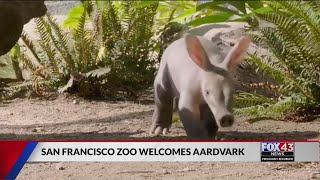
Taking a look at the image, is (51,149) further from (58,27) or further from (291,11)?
(291,11)

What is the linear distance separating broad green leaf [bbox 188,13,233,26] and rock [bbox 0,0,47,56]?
0.38 metres

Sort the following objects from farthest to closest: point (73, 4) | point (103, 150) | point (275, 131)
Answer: point (73, 4)
point (275, 131)
point (103, 150)

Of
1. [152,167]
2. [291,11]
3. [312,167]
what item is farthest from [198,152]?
[291,11]

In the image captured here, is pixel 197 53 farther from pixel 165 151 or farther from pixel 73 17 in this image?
pixel 73 17

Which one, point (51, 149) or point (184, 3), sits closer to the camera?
point (51, 149)

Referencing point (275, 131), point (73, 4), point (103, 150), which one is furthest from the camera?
point (73, 4)

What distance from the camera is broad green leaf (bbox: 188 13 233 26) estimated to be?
309 cm

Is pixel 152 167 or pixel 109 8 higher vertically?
pixel 109 8

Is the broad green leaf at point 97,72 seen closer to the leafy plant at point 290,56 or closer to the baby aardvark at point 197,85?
the baby aardvark at point 197,85

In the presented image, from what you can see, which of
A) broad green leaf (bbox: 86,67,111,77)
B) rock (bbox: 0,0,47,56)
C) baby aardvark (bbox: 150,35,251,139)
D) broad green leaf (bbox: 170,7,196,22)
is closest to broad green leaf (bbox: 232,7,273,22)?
broad green leaf (bbox: 170,7,196,22)

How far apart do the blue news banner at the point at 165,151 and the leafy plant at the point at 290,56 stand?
20 centimetres

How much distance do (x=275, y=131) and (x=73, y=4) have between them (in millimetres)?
701

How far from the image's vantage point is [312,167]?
305cm

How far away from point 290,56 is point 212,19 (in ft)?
0.80
